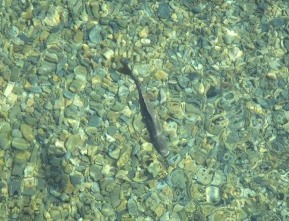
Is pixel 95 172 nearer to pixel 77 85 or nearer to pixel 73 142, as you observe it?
pixel 73 142

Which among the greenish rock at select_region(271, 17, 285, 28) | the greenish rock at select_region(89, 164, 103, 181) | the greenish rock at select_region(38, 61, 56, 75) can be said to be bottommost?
the greenish rock at select_region(89, 164, 103, 181)

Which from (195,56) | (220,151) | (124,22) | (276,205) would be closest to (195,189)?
(220,151)

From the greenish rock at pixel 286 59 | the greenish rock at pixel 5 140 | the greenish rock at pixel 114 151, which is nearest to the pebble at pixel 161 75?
the greenish rock at pixel 114 151

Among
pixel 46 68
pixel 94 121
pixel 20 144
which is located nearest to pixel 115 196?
pixel 94 121

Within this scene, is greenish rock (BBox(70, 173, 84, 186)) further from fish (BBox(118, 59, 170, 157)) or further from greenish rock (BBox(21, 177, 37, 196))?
fish (BBox(118, 59, 170, 157))

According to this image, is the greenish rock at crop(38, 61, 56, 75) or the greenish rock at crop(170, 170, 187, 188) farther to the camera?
the greenish rock at crop(38, 61, 56, 75)

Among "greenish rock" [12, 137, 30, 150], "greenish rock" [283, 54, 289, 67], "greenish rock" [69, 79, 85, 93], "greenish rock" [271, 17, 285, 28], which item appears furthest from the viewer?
"greenish rock" [271, 17, 285, 28]

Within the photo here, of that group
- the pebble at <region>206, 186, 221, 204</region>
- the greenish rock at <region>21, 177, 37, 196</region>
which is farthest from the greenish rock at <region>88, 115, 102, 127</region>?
the pebble at <region>206, 186, 221, 204</region>
